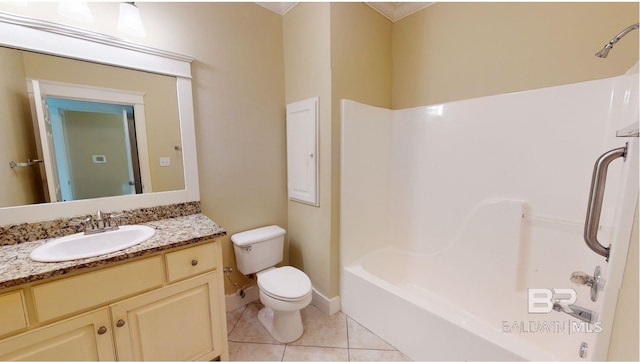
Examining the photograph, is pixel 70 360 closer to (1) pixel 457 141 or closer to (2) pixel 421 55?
(1) pixel 457 141

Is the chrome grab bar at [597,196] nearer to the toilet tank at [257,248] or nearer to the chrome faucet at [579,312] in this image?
the chrome faucet at [579,312]

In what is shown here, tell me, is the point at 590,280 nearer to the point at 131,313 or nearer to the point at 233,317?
the point at 131,313

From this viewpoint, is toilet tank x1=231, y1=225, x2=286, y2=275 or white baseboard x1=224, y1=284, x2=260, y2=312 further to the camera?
white baseboard x1=224, y1=284, x2=260, y2=312

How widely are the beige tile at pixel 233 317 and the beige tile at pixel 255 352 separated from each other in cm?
18

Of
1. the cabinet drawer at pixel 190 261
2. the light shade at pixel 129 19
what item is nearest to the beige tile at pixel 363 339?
the cabinet drawer at pixel 190 261

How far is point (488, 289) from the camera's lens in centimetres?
164

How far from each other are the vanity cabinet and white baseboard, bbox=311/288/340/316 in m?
0.76

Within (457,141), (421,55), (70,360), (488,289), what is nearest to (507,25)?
(421,55)

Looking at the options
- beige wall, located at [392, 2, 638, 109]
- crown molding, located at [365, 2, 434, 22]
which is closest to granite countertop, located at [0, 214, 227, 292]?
beige wall, located at [392, 2, 638, 109]

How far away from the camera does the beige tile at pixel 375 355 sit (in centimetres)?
146

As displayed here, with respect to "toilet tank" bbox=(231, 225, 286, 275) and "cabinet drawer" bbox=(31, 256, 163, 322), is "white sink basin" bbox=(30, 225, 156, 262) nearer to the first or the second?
"cabinet drawer" bbox=(31, 256, 163, 322)

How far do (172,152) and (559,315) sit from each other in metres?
2.61

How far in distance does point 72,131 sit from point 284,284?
1.48 metres

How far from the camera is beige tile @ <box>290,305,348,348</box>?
5.23 ft
